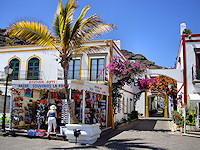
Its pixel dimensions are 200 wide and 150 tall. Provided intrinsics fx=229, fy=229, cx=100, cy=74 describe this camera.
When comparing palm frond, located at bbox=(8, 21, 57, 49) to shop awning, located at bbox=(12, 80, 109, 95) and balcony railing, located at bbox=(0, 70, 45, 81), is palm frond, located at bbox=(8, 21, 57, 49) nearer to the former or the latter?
shop awning, located at bbox=(12, 80, 109, 95)

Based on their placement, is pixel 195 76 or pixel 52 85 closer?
pixel 52 85

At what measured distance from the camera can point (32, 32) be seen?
34.0ft

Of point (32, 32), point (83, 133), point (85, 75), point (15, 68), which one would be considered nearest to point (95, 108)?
point (85, 75)

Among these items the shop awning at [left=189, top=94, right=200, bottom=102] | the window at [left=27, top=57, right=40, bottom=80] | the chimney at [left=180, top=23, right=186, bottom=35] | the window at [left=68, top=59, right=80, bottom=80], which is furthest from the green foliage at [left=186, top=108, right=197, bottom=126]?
the window at [left=27, top=57, right=40, bottom=80]

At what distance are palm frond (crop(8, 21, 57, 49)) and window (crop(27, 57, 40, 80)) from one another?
7.76m

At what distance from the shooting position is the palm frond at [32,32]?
10.2m

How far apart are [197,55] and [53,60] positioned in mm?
10365

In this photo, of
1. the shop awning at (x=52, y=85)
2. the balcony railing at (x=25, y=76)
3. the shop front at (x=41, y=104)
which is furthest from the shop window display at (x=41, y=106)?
the balcony railing at (x=25, y=76)

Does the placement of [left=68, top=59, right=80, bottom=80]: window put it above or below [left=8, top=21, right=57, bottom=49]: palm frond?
below

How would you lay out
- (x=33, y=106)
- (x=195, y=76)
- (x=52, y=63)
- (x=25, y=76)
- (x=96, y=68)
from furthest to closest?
(x=25, y=76), (x=52, y=63), (x=96, y=68), (x=195, y=76), (x=33, y=106)

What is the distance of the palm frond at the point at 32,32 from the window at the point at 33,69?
7761mm

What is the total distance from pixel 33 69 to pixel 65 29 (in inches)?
355

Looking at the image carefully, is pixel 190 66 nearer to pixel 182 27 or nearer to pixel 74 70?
pixel 182 27

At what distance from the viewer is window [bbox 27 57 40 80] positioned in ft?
58.7
